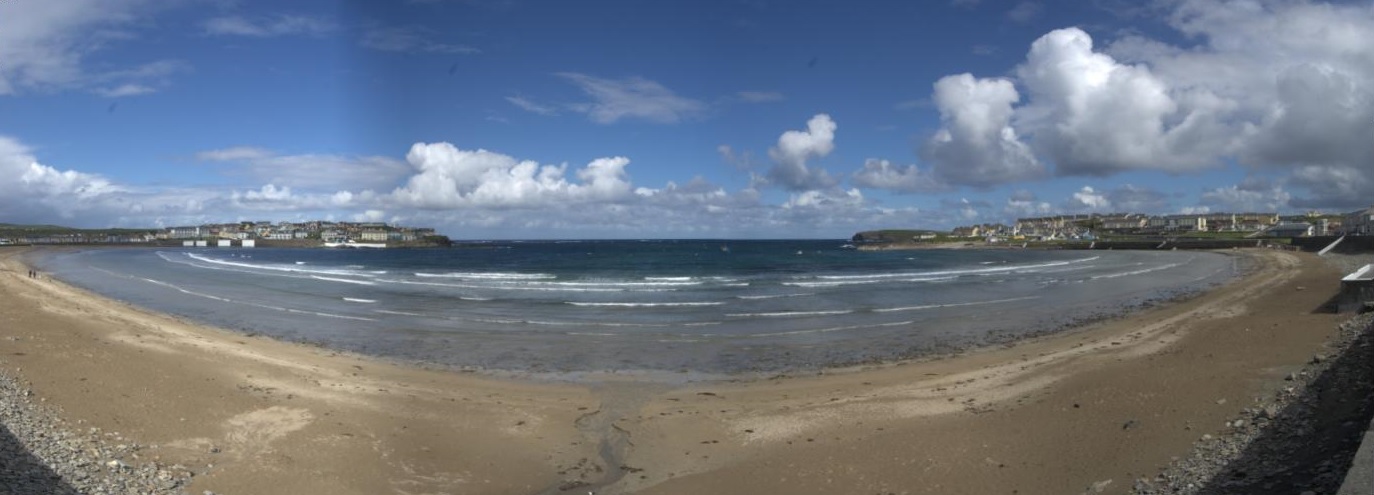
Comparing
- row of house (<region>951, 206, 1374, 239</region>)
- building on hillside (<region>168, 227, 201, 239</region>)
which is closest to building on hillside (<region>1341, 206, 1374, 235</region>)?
row of house (<region>951, 206, 1374, 239</region>)

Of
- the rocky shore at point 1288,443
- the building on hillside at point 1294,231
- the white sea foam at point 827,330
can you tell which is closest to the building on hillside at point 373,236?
the white sea foam at point 827,330

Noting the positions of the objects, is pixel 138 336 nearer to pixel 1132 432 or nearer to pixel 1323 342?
pixel 1132 432

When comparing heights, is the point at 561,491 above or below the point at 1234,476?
below

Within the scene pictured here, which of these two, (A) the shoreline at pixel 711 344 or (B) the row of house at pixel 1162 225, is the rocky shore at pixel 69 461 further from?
(B) the row of house at pixel 1162 225

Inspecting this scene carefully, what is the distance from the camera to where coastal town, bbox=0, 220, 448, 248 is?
517ft

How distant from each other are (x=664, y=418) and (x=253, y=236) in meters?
202

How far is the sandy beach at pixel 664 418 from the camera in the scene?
24.4 feet

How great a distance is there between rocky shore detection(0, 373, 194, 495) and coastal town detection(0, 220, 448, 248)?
508 ft

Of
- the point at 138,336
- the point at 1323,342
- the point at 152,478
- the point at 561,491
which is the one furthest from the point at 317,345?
the point at 1323,342

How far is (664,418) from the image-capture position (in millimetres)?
10266

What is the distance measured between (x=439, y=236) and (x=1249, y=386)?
185m

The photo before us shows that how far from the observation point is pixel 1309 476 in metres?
5.21

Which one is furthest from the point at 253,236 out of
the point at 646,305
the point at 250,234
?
the point at 646,305

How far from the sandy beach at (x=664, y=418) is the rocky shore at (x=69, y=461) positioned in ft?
0.48
